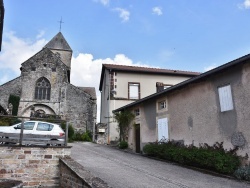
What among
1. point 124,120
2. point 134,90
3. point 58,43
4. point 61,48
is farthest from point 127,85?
point 58,43

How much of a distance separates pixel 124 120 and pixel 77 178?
10.2 metres

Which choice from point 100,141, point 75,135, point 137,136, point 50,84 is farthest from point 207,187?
point 50,84

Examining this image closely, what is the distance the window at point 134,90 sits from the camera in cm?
1942

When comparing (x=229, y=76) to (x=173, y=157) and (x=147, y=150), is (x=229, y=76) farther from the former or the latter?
(x=147, y=150)

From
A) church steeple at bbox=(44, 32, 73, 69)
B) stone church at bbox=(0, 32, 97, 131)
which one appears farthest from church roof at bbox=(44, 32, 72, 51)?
stone church at bbox=(0, 32, 97, 131)

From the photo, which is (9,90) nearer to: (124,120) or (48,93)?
(48,93)

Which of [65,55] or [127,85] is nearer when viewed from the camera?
[127,85]

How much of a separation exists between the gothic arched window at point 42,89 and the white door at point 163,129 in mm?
17033

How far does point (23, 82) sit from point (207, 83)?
21.4 meters

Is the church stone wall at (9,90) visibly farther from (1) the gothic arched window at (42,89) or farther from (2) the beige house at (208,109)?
(2) the beige house at (208,109)

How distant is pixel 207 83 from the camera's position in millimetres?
9586

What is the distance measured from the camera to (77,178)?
5.63 m

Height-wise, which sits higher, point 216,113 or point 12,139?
point 216,113

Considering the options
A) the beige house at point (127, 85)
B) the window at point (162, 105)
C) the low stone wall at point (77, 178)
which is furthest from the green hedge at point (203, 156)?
the beige house at point (127, 85)
